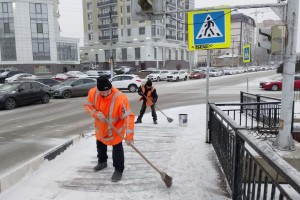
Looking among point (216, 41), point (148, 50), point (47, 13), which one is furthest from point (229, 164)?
point (148, 50)

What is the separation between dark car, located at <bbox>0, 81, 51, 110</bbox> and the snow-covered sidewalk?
9.15 meters

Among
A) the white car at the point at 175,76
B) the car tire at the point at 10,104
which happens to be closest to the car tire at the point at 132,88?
the car tire at the point at 10,104

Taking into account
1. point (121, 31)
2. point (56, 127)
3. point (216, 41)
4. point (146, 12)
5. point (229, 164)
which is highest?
point (121, 31)

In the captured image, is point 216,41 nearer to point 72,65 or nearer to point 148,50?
point 72,65

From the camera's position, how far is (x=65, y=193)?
3.97 meters

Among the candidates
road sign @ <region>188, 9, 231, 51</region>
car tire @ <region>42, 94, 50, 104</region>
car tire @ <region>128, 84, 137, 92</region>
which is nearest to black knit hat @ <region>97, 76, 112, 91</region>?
road sign @ <region>188, 9, 231, 51</region>

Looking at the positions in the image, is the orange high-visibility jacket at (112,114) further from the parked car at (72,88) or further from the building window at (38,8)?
the building window at (38,8)

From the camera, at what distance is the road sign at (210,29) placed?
588cm

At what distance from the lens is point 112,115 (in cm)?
423

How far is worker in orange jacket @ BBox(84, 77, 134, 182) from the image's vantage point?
4188mm

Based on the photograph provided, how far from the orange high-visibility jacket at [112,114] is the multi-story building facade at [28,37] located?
167ft

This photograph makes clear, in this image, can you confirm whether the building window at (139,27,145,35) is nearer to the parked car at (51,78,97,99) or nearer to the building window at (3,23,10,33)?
the building window at (3,23,10,33)

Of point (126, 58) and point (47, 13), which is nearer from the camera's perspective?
point (47, 13)

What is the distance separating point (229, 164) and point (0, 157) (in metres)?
5.04
